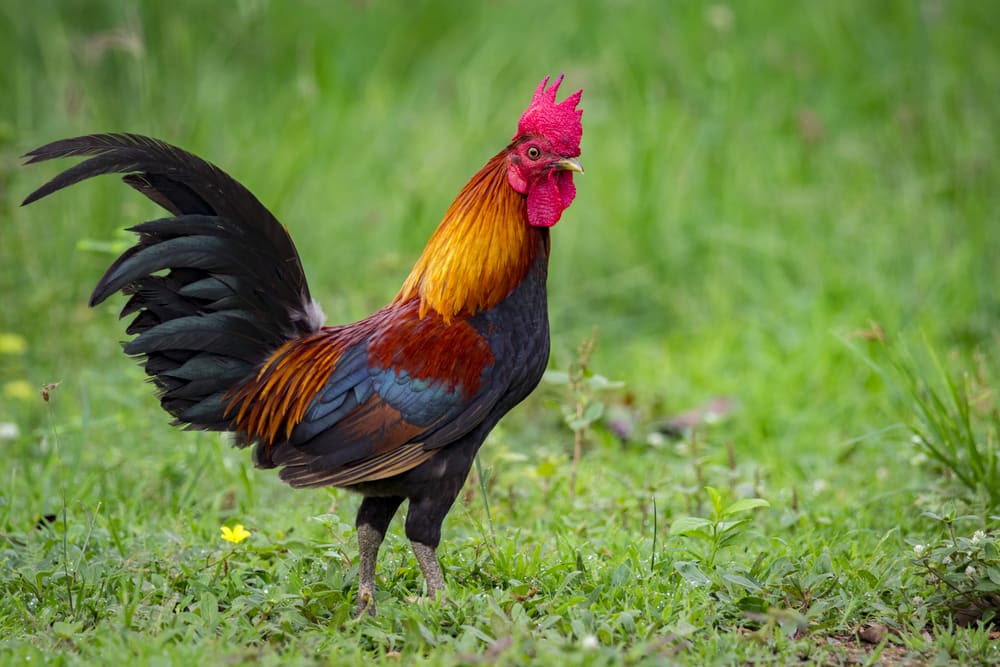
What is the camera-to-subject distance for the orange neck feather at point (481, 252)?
11.6ft

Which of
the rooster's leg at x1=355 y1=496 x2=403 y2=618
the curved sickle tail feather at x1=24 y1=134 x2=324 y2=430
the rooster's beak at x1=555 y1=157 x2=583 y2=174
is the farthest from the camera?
the rooster's leg at x1=355 y1=496 x2=403 y2=618

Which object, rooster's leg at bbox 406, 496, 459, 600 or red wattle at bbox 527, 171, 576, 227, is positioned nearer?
rooster's leg at bbox 406, 496, 459, 600

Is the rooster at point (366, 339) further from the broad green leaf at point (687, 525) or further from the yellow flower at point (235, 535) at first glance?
the broad green leaf at point (687, 525)

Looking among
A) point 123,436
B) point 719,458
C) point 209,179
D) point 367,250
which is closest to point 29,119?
point 367,250

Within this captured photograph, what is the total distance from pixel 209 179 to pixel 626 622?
6.26 feet

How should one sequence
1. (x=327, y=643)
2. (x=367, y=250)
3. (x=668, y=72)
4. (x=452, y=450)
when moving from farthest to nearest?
(x=668, y=72) < (x=367, y=250) < (x=452, y=450) < (x=327, y=643)

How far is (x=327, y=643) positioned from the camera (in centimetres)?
325

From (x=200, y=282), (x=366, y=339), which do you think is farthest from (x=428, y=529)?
(x=200, y=282)

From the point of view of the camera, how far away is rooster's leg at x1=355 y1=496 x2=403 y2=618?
3.60 m

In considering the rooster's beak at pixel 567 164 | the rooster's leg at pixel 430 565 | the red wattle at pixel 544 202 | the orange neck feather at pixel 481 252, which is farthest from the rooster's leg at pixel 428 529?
the rooster's beak at pixel 567 164

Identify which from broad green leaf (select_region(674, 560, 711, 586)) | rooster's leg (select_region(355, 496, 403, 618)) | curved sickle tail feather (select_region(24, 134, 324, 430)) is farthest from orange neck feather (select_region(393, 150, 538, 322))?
broad green leaf (select_region(674, 560, 711, 586))

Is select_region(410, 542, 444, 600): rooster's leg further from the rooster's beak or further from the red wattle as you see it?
the rooster's beak

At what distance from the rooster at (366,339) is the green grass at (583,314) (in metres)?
0.37

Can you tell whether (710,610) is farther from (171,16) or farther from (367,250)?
(171,16)
